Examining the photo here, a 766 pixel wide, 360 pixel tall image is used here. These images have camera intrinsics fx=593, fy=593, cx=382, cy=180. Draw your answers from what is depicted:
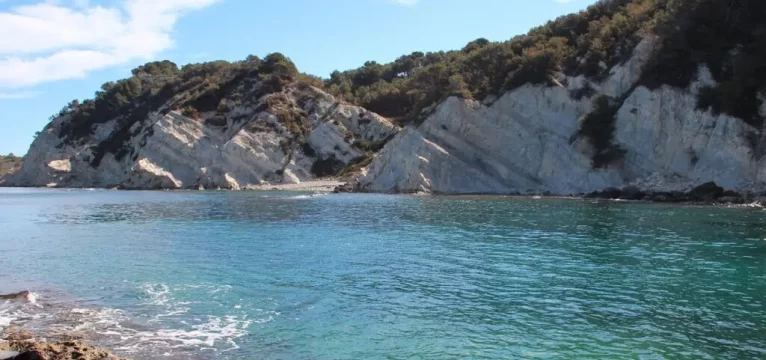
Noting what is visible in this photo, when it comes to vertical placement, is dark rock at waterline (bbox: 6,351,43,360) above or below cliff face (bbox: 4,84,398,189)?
below

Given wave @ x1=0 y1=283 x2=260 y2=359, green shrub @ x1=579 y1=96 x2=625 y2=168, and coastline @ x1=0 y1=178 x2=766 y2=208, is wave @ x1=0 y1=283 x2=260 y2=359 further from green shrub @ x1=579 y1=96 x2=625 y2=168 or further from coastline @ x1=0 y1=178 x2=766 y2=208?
green shrub @ x1=579 y1=96 x2=625 y2=168

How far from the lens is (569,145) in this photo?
55844 millimetres

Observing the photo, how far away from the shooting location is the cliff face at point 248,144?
8244 cm

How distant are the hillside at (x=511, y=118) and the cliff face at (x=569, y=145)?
0.39 ft

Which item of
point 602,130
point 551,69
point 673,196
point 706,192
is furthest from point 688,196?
point 551,69

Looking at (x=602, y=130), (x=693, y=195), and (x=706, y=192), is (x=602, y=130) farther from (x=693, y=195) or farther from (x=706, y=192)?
(x=706, y=192)

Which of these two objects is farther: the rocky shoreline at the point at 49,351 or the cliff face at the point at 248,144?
the cliff face at the point at 248,144

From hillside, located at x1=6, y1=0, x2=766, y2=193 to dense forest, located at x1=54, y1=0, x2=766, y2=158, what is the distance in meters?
0.16

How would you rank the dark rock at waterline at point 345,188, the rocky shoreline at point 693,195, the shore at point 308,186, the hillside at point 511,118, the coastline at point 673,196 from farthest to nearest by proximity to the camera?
the shore at point 308,186 → the dark rock at waterline at point 345,188 → the hillside at point 511,118 → the rocky shoreline at point 693,195 → the coastline at point 673,196

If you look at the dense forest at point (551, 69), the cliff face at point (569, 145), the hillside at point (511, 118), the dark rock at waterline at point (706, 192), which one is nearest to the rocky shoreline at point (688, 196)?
the dark rock at waterline at point (706, 192)

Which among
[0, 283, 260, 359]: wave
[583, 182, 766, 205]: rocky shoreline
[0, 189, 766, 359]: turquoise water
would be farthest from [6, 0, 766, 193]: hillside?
[0, 283, 260, 359]: wave

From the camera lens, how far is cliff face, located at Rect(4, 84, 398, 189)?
82.4 metres

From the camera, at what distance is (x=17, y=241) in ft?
94.3

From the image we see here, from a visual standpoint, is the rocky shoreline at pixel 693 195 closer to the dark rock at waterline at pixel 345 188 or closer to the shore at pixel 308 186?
the dark rock at waterline at pixel 345 188
